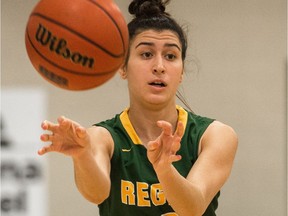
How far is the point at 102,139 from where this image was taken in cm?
180

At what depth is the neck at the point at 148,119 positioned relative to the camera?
6.11 ft

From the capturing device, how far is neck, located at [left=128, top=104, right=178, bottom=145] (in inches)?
73.3

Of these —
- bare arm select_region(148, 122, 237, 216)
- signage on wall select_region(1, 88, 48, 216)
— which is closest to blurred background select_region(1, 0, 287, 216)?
signage on wall select_region(1, 88, 48, 216)

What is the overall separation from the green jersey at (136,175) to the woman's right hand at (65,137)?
1.52 ft

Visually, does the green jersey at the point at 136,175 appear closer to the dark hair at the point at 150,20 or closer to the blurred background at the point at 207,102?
the dark hair at the point at 150,20

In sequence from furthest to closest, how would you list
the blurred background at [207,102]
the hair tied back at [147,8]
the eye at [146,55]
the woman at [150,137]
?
the blurred background at [207,102]
the hair tied back at [147,8]
the eye at [146,55]
the woman at [150,137]

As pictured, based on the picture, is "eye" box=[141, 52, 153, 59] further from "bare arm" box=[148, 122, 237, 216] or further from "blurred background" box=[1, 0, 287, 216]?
"blurred background" box=[1, 0, 287, 216]

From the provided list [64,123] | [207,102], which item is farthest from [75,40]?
[207,102]

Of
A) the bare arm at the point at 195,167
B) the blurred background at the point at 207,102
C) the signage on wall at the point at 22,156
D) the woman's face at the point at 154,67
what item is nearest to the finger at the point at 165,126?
the bare arm at the point at 195,167

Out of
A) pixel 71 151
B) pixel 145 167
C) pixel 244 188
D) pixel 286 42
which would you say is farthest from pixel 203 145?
pixel 286 42

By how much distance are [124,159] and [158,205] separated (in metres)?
0.21

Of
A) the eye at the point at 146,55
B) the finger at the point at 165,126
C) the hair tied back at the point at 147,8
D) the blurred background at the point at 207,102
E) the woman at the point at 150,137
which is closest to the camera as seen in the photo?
the finger at the point at 165,126

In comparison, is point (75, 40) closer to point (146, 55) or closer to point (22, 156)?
point (146, 55)

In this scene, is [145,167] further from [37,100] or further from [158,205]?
[37,100]
